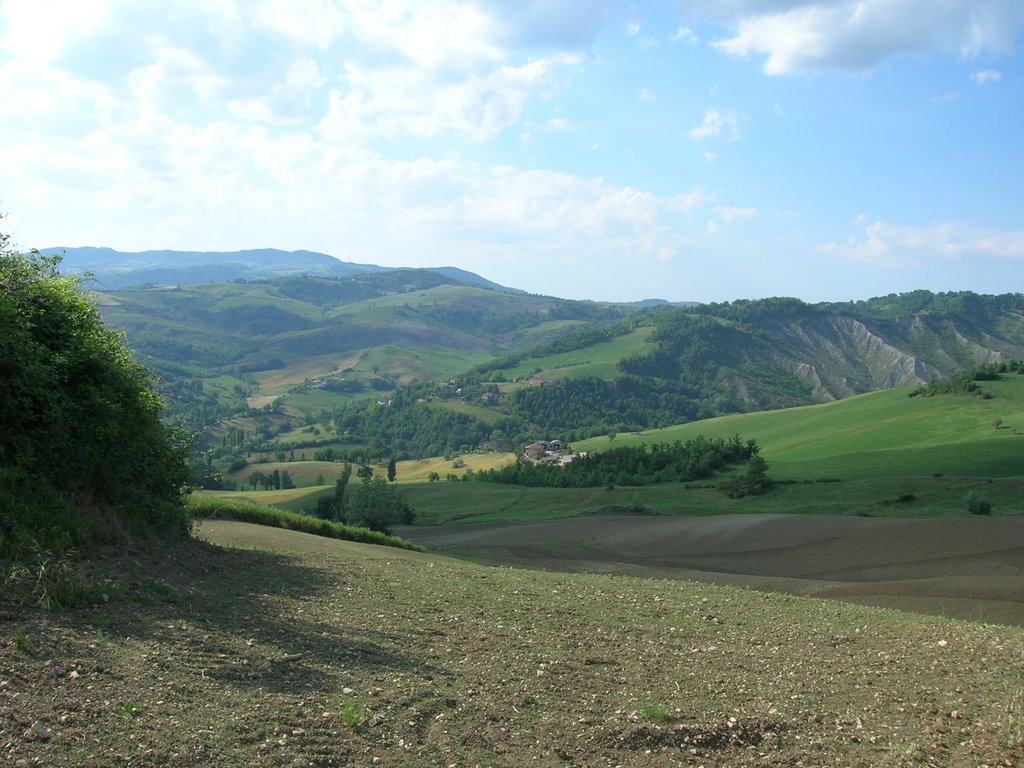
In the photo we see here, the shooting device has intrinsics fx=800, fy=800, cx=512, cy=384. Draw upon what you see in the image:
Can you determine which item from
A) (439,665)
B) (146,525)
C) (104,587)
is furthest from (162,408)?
(439,665)

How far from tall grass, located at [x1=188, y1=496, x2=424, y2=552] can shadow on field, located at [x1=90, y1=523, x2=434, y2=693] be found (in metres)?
16.4

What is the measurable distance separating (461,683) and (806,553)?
34290 millimetres

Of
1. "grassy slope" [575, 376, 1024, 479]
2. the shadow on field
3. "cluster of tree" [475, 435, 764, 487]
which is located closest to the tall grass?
the shadow on field

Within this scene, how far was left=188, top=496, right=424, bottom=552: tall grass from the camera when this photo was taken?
3406cm

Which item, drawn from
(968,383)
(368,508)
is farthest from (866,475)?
(968,383)

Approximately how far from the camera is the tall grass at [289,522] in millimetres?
34062

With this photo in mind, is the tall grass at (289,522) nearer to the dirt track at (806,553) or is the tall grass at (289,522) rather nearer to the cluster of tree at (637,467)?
the dirt track at (806,553)

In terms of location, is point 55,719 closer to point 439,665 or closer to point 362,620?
point 439,665

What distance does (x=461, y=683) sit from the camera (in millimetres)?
11203

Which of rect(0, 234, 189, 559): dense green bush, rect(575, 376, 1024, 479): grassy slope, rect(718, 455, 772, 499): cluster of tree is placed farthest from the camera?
rect(575, 376, 1024, 479): grassy slope

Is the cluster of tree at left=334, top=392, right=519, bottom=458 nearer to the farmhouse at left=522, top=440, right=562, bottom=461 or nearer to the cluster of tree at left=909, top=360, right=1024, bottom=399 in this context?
the farmhouse at left=522, top=440, right=562, bottom=461

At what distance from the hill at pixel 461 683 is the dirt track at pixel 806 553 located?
35.4 feet

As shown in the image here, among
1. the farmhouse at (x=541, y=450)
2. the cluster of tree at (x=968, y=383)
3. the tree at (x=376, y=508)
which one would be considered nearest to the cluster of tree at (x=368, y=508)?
the tree at (x=376, y=508)

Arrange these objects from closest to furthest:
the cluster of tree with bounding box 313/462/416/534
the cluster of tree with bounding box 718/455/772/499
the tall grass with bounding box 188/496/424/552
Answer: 1. the tall grass with bounding box 188/496/424/552
2. the cluster of tree with bounding box 313/462/416/534
3. the cluster of tree with bounding box 718/455/772/499
